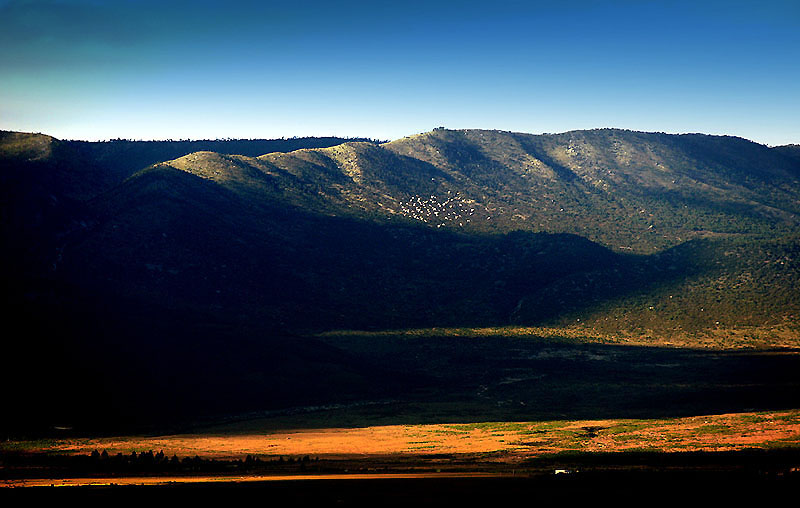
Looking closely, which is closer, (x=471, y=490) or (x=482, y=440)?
(x=471, y=490)

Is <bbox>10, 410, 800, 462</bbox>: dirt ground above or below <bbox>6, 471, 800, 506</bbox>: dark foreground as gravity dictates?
below

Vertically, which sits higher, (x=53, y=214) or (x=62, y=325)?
(x=53, y=214)

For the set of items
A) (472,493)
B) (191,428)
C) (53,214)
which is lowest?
(191,428)

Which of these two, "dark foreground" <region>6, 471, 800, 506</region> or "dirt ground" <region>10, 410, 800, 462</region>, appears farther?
"dirt ground" <region>10, 410, 800, 462</region>

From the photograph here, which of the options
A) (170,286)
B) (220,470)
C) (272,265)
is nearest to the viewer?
(220,470)

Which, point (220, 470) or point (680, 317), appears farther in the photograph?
point (680, 317)

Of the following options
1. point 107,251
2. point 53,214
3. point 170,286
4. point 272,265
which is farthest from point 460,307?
point 53,214

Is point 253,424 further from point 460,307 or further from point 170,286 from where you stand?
point 460,307

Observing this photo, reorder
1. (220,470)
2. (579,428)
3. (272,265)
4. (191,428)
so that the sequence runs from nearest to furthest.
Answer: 1. (220,470)
2. (579,428)
3. (191,428)
4. (272,265)

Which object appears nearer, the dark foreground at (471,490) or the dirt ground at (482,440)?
the dark foreground at (471,490)

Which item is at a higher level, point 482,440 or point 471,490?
point 471,490

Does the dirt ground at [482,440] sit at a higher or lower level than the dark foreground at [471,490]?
lower
